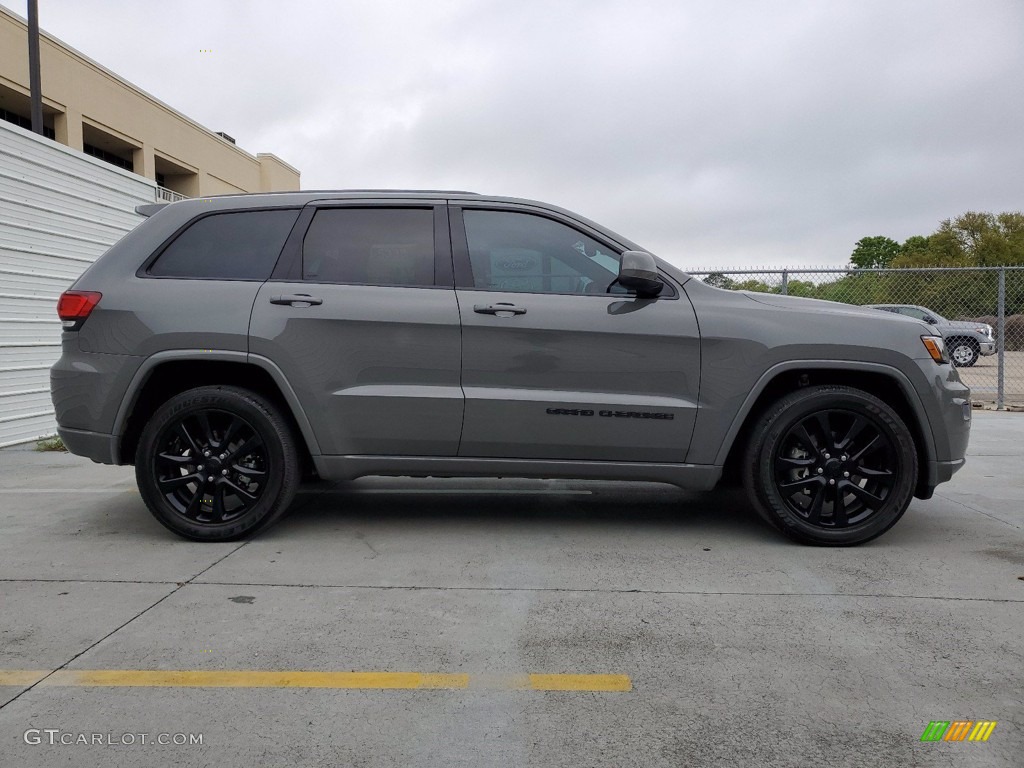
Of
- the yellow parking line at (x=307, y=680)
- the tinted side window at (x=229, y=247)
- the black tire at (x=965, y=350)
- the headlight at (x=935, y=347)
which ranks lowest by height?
the yellow parking line at (x=307, y=680)

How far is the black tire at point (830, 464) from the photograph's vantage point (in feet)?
14.5

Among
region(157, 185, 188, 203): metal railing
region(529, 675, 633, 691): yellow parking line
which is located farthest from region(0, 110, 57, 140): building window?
region(529, 675, 633, 691): yellow parking line

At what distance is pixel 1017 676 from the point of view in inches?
113

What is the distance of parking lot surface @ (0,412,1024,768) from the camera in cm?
243

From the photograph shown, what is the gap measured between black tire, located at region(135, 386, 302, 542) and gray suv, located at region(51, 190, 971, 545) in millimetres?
12

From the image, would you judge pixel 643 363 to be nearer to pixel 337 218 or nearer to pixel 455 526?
pixel 455 526

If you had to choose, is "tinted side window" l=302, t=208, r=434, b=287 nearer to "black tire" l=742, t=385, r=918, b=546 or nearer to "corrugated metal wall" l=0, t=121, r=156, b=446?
"black tire" l=742, t=385, r=918, b=546

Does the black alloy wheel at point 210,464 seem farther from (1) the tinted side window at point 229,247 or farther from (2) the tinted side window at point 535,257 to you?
(2) the tinted side window at point 535,257

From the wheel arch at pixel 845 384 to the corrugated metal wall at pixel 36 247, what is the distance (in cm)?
723

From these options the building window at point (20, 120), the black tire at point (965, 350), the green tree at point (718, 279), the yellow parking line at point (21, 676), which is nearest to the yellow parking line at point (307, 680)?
the yellow parking line at point (21, 676)

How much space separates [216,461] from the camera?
450 centimetres

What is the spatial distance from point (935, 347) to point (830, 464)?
0.89 metres

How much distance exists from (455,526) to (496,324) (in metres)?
1.31

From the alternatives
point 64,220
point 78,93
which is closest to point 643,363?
point 64,220
